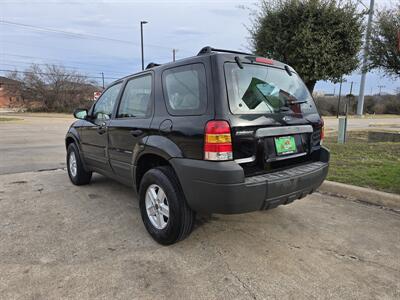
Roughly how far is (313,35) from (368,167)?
4.95 meters

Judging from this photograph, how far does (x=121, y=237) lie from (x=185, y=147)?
1.31 meters

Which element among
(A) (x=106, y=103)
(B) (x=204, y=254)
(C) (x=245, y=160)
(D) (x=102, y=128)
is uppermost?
(A) (x=106, y=103)

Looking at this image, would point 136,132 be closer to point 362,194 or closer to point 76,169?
point 76,169

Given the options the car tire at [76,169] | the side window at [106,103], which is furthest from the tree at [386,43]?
the car tire at [76,169]

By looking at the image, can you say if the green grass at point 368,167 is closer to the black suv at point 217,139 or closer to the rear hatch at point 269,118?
the black suv at point 217,139

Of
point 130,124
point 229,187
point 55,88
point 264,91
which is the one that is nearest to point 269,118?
point 264,91

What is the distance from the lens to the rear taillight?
251 centimetres

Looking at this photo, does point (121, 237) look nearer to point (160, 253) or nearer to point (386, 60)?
point (160, 253)

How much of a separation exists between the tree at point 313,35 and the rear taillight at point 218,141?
7.57m

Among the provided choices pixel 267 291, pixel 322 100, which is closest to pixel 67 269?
pixel 267 291

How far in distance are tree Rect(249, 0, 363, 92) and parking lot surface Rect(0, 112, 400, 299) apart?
6.13 metres

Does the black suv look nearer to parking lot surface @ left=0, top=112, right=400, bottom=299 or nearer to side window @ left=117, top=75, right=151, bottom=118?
side window @ left=117, top=75, right=151, bottom=118

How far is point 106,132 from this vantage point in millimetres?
4160

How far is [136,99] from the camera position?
147 inches
